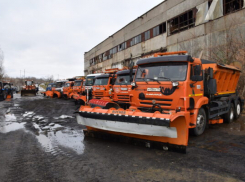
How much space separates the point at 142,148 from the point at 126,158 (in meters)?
0.81

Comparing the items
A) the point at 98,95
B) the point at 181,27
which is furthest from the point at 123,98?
the point at 181,27

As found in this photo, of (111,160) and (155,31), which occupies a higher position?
(155,31)

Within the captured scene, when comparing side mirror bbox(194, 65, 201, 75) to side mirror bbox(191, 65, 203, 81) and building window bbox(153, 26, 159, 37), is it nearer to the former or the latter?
side mirror bbox(191, 65, 203, 81)

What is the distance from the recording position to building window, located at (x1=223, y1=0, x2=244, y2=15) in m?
16.7

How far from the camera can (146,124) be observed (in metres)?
4.96

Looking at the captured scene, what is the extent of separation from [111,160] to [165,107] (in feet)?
7.77

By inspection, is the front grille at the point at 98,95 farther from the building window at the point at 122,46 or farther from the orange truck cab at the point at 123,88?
the building window at the point at 122,46

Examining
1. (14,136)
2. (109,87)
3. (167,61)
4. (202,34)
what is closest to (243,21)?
(202,34)

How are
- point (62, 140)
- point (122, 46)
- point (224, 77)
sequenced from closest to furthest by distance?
point (62, 140) < point (224, 77) < point (122, 46)

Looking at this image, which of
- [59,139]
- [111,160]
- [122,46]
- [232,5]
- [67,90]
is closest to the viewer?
[111,160]

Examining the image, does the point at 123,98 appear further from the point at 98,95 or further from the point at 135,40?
the point at 135,40

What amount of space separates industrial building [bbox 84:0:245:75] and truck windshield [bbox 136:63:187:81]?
3.89m

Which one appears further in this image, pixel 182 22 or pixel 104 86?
pixel 182 22

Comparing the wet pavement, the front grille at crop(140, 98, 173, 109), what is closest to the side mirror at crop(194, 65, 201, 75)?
the front grille at crop(140, 98, 173, 109)
